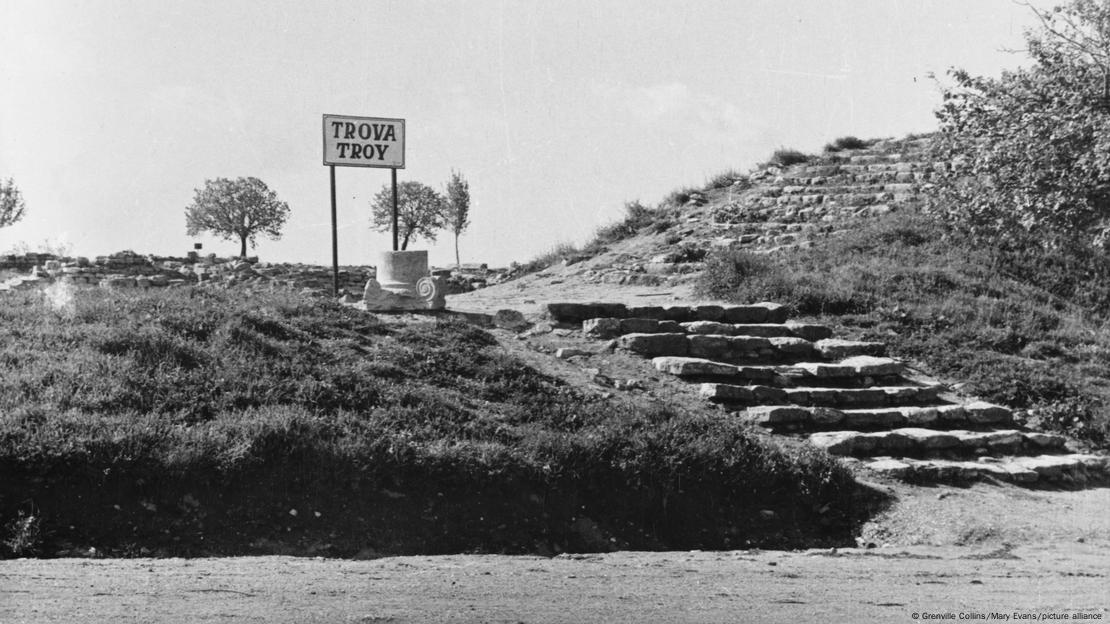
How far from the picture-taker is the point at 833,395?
34.8 feet

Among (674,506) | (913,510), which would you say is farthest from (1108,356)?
(674,506)

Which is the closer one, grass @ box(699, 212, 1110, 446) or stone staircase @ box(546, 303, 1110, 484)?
A: stone staircase @ box(546, 303, 1110, 484)

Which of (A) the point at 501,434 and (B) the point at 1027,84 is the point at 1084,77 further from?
(A) the point at 501,434

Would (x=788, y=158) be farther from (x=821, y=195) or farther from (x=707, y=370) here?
(x=707, y=370)

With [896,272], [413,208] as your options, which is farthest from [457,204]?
[896,272]

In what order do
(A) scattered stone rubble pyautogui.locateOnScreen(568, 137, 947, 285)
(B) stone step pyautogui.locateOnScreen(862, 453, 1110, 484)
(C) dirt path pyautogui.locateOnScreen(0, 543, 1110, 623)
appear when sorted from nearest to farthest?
(C) dirt path pyautogui.locateOnScreen(0, 543, 1110, 623) → (B) stone step pyautogui.locateOnScreen(862, 453, 1110, 484) → (A) scattered stone rubble pyautogui.locateOnScreen(568, 137, 947, 285)

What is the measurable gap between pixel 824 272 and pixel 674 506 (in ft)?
27.4

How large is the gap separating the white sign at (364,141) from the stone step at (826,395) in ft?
16.7

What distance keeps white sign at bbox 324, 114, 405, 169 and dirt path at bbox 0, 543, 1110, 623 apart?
6706mm

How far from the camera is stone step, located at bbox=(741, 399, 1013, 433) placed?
983 centimetres

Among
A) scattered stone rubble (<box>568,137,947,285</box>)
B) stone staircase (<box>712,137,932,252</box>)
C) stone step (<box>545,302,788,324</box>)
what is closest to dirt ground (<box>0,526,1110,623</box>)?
stone step (<box>545,302,788,324</box>)

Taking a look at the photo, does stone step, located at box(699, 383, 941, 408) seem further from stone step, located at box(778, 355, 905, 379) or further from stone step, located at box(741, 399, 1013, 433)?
stone step, located at box(778, 355, 905, 379)

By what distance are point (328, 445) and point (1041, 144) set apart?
1186cm

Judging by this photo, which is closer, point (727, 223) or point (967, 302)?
point (967, 302)
